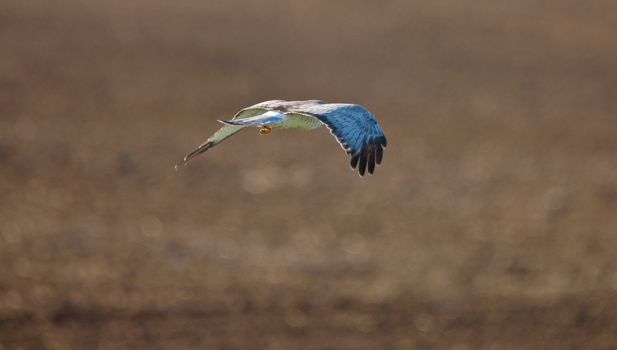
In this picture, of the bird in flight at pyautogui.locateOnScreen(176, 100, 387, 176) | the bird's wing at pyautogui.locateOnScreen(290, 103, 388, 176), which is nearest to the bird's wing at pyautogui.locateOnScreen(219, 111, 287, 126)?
the bird in flight at pyautogui.locateOnScreen(176, 100, 387, 176)

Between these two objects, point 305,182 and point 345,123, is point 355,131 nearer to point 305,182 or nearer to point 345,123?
point 345,123

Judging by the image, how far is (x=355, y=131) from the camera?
7980 mm

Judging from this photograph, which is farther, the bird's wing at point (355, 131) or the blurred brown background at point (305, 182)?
the blurred brown background at point (305, 182)

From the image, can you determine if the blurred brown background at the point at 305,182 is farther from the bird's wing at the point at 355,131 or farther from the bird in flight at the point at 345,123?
the bird's wing at the point at 355,131

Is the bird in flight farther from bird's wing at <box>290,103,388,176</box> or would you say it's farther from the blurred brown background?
the blurred brown background

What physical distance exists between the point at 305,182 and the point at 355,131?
1216cm

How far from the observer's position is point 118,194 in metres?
19.0

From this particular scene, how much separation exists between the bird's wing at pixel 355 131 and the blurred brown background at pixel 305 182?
6.63m

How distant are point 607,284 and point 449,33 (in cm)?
1528

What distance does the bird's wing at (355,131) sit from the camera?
784 cm

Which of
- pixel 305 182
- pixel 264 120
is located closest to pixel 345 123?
pixel 264 120

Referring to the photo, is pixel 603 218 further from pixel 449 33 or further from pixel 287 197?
pixel 449 33

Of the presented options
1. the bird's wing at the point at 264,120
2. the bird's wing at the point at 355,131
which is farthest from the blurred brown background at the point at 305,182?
the bird's wing at the point at 355,131

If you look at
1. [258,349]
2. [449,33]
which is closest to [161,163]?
[258,349]
